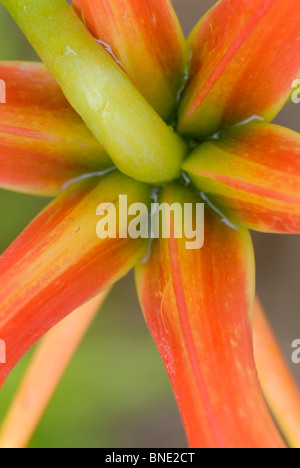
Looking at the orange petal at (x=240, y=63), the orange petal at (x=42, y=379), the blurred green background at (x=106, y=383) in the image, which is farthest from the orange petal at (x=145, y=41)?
the blurred green background at (x=106, y=383)

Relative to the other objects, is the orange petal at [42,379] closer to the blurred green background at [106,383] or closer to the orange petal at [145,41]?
the orange petal at [145,41]

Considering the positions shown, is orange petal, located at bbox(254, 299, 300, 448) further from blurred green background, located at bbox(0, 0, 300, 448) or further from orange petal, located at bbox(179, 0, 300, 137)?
blurred green background, located at bbox(0, 0, 300, 448)

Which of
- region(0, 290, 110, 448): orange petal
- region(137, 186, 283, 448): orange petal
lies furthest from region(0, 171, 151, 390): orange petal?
region(0, 290, 110, 448): orange petal

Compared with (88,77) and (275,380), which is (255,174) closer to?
(88,77)

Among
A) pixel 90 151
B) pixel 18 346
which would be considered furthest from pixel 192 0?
pixel 18 346

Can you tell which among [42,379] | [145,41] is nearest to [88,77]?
[145,41]

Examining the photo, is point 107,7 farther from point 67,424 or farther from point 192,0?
point 67,424
